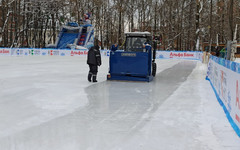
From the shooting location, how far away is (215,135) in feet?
18.7

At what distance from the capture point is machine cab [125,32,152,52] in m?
15.6

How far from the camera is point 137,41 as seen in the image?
51.8ft

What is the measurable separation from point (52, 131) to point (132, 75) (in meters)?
8.65

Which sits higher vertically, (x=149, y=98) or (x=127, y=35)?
(x=127, y=35)

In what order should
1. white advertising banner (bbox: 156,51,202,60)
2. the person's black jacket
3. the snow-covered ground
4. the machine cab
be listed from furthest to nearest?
white advertising banner (bbox: 156,51,202,60)
the machine cab
the person's black jacket
the snow-covered ground

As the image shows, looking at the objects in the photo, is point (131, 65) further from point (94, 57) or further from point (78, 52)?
point (78, 52)

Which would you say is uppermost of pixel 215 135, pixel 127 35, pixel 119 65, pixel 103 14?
pixel 103 14

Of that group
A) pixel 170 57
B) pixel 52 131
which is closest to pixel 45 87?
pixel 52 131

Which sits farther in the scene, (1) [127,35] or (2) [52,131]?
(1) [127,35]

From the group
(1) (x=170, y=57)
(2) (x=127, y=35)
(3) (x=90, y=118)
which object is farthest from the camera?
(1) (x=170, y=57)

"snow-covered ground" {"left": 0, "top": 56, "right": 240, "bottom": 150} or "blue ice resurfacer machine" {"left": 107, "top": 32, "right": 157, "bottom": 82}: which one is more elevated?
"blue ice resurfacer machine" {"left": 107, "top": 32, "right": 157, "bottom": 82}


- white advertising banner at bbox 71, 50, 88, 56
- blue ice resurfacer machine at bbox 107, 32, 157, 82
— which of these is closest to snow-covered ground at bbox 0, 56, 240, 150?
blue ice resurfacer machine at bbox 107, 32, 157, 82

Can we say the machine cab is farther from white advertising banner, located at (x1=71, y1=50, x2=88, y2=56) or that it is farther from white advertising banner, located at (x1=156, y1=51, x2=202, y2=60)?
white advertising banner, located at (x1=71, y1=50, x2=88, y2=56)

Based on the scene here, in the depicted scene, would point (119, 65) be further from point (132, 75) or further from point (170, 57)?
point (170, 57)
